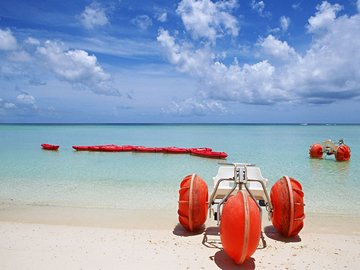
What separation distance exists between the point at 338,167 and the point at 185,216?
15212mm

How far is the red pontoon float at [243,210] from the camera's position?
5012 mm

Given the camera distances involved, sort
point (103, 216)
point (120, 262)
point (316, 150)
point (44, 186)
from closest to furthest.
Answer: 1. point (120, 262)
2. point (103, 216)
3. point (44, 186)
4. point (316, 150)

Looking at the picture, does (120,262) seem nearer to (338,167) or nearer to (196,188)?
(196,188)

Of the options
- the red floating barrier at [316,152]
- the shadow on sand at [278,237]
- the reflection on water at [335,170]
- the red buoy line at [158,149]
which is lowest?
the red buoy line at [158,149]

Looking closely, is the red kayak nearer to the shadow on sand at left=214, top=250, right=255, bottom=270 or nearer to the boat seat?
the boat seat

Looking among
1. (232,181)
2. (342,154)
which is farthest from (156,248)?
(342,154)

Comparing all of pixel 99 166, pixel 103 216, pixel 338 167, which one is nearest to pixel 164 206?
pixel 103 216

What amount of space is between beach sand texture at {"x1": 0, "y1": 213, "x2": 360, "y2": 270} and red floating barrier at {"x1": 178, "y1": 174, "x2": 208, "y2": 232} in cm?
38

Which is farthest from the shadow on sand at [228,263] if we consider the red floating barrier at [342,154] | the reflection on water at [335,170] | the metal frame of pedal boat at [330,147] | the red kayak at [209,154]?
the metal frame of pedal boat at [330,147]

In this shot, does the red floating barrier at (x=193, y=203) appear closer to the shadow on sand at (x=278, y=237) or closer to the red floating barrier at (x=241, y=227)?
the red floating barrier at (x=241, y=227)

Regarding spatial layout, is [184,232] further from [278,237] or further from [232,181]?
[278,237]

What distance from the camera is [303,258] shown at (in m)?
5.75

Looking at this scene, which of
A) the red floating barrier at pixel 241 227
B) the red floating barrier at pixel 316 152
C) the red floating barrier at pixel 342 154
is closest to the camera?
the red floating barrier at pixel 241 227

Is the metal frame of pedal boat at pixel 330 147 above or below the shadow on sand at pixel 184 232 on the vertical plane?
above
